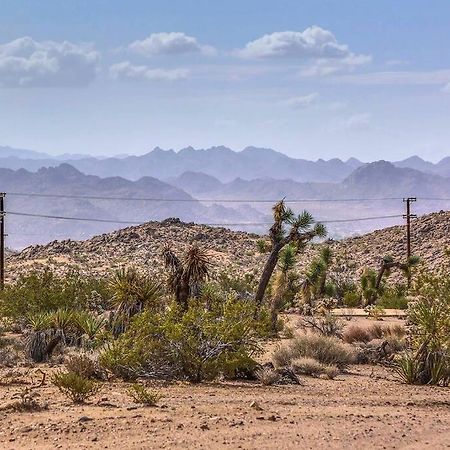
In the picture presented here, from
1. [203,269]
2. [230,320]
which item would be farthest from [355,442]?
[203,269]

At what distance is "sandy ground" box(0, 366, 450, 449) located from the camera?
42.3 feet

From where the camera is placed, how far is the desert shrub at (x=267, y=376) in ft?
62.4

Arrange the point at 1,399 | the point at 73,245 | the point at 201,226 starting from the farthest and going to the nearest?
the point at 201,226 → the point at 73,245 → the point at 1,399

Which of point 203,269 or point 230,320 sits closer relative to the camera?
point 230,320

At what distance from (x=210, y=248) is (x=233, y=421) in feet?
228

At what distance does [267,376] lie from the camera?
1905cm

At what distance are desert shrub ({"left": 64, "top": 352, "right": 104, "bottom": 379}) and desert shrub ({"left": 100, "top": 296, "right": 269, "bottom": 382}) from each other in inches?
9.7

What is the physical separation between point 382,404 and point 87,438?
6290mm

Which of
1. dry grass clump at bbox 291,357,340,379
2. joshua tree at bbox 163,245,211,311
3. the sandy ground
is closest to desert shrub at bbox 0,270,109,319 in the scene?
joshua tree at bbox 163,245,211,311

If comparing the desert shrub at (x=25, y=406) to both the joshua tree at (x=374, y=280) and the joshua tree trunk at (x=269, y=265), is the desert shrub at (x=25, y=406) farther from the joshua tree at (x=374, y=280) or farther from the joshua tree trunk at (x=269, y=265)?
the joshua tree at (x=374, y=280)

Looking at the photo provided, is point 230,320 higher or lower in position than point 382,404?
higher

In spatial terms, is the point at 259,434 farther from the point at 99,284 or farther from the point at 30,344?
the point at 99,284

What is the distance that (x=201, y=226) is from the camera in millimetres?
97688

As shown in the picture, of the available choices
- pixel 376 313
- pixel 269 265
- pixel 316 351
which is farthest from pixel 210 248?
pixel 316 351
